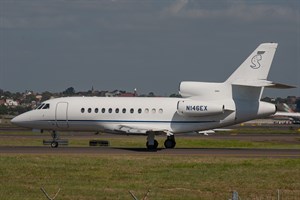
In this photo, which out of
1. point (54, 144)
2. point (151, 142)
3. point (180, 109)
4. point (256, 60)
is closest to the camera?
point (256, 60)

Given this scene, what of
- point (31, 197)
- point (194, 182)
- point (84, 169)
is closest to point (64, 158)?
point (84, 169)

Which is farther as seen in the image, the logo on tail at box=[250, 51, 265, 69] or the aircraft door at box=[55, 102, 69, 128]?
the aircraft door at box=[55, 102, 69, 128]

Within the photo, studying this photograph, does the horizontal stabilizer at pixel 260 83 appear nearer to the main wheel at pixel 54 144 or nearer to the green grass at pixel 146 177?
the green grass at pixel 146 177

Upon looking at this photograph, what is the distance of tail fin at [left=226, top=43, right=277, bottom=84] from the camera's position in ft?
155

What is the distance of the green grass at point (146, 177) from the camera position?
25.5 metres

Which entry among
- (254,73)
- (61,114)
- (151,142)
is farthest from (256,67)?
(61,114)

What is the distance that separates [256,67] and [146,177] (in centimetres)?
1904

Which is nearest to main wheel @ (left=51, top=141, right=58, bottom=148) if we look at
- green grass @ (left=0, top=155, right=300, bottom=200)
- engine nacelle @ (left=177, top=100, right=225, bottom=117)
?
engine nacelle @ (left=177, top=100, right=225, bottom=117)

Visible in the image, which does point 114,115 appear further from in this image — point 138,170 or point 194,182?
point 194,182

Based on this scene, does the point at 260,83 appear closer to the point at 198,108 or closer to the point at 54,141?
the point at 198,108

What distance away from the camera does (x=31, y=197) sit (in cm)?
2402

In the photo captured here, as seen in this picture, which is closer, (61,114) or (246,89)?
(246,89)

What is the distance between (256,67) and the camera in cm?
4734

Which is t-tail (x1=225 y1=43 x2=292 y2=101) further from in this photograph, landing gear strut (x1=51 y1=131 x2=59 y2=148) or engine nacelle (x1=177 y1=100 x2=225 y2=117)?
landing gear strut (x1=51 y1=131 x2=59 y2=148)
